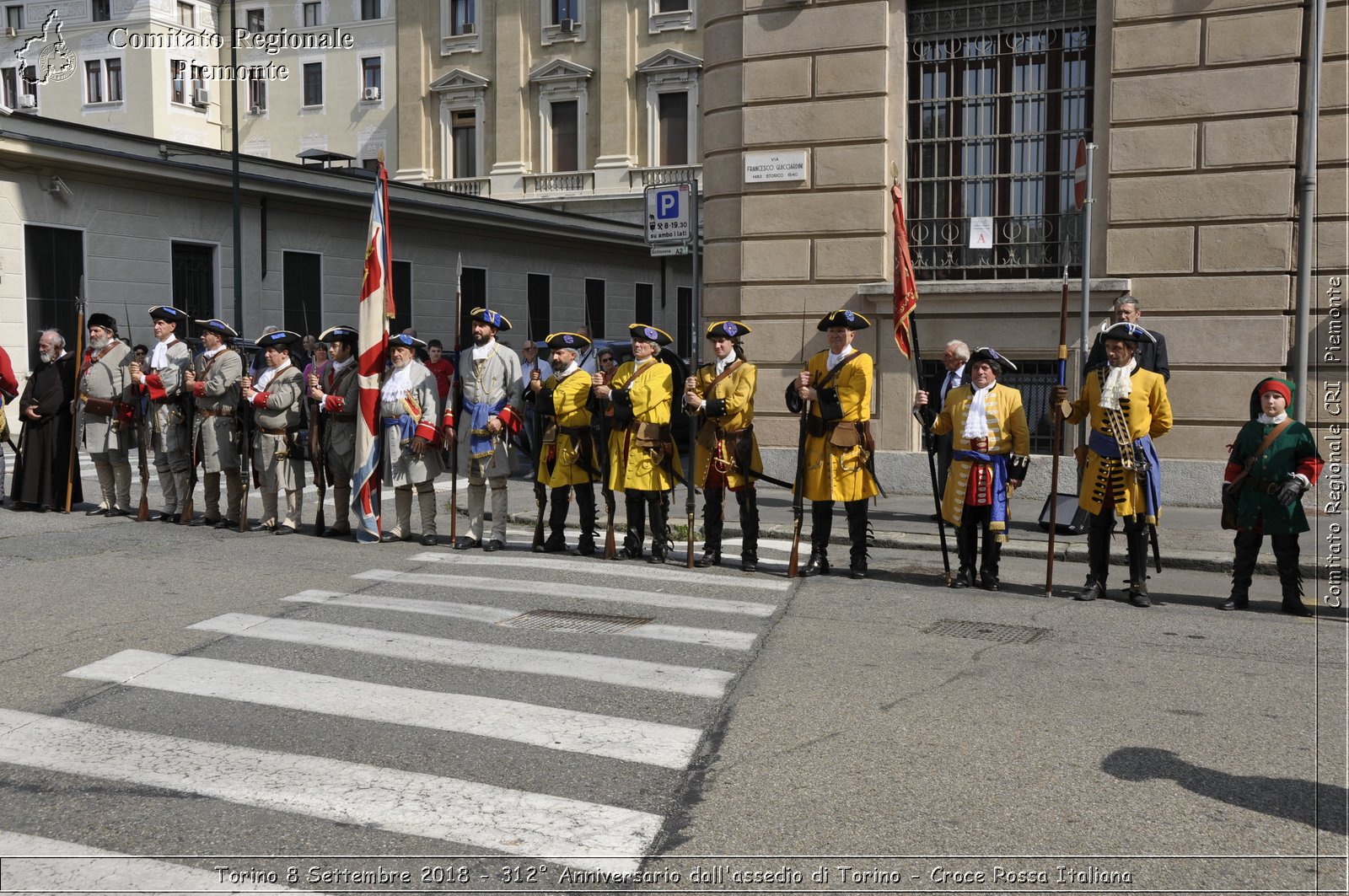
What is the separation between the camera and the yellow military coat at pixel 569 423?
11.0 m

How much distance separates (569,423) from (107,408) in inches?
209

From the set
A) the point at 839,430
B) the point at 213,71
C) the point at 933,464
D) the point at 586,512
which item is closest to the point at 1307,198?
the point at 933,464

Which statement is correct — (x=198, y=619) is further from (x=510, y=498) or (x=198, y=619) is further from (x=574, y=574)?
(x=510, y=498)

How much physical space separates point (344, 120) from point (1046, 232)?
132 feet

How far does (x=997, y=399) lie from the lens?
381 inches

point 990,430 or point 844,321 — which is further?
point 844,321

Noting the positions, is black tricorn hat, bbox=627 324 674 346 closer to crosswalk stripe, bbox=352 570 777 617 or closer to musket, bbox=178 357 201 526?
crosswalk stripe, bbox=352 570 777 617

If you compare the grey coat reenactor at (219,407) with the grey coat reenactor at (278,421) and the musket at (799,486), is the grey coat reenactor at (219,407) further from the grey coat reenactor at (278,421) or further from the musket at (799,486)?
the musket at (799,486)

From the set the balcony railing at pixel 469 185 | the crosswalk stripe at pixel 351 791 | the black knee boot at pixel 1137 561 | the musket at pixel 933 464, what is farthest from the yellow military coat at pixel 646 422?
the balcony railing at pixel 469 185

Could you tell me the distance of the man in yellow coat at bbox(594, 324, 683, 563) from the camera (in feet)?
34.8

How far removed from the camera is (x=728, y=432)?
1036 cm

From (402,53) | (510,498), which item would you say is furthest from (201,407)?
(402,53)

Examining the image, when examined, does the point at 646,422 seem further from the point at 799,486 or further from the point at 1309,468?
the point at 1309,468

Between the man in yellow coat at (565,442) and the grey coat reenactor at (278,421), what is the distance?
2510 millimetres
